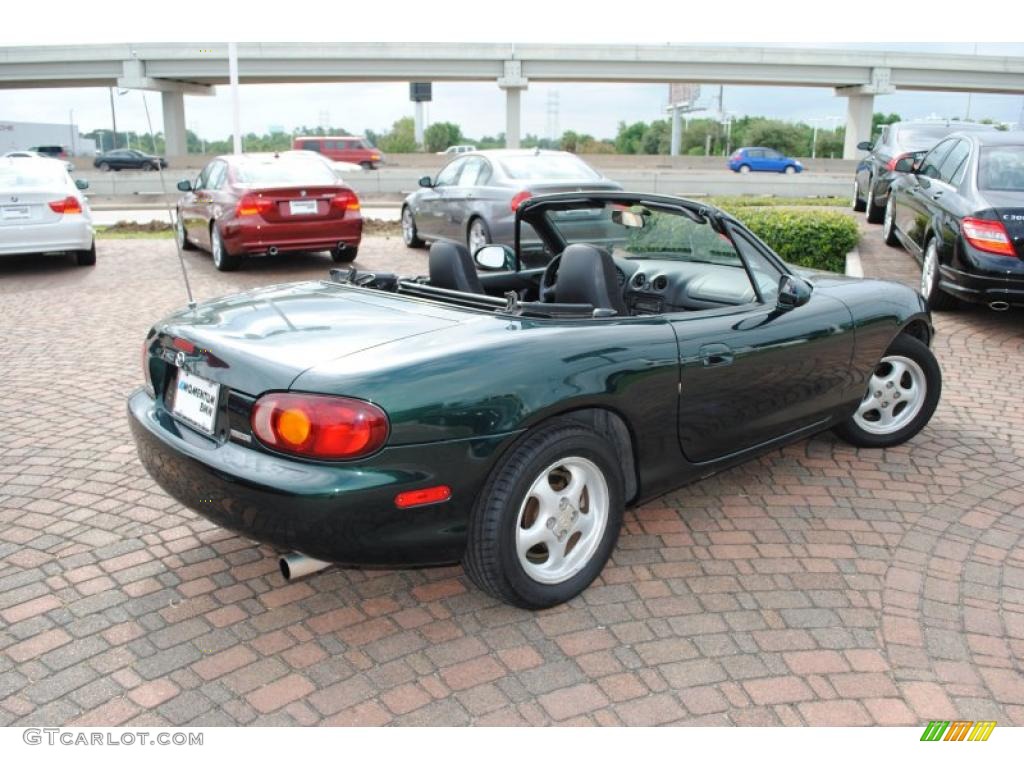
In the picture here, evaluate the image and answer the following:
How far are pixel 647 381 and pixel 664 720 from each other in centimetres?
127

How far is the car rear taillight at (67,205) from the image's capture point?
1130cm

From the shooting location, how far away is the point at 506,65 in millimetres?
51031

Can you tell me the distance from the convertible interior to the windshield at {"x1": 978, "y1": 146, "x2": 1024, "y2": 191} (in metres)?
4.78

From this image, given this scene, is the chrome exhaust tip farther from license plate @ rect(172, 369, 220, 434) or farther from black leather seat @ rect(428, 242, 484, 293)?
black leather seat @ rect(428, 242, 484, 293)

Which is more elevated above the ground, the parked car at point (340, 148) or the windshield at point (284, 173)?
the parked car at point (340, 148)

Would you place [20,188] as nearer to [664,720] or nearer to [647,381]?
[647,381]

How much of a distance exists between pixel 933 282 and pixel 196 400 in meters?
6.92

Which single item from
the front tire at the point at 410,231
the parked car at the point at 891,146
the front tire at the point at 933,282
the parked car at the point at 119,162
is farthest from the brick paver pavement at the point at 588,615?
the parked car at the point at 119,162

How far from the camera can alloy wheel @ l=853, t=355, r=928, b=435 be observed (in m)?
4.99

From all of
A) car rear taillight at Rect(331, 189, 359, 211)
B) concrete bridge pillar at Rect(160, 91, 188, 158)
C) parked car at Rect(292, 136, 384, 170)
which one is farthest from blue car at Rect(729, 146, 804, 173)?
car rear taillight at Rect(331, 189, 359, 211)

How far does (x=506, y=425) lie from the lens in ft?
9.83

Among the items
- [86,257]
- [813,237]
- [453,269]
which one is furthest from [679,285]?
[86,257]

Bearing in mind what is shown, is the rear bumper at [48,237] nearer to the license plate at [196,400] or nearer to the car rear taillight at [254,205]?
the car rear taillight at [254,205]
